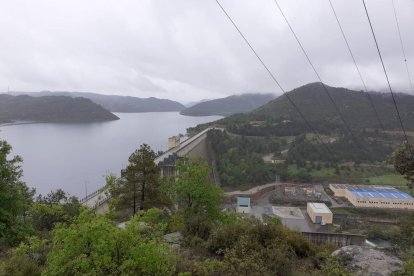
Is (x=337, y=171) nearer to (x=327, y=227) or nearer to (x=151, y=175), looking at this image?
(x=327, y=227)

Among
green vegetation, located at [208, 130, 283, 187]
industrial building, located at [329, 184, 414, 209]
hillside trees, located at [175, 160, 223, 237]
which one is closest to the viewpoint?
hillside trees, located at [175, 160, 223, 237]

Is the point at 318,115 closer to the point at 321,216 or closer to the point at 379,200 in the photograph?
the point at 379,200

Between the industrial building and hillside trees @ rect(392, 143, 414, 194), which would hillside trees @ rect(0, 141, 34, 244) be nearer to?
hillside trees @ rect(392, 143, 414, 194)

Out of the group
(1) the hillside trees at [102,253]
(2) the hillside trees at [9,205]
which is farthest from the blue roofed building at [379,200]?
(1) the hillside trees at [102,253]

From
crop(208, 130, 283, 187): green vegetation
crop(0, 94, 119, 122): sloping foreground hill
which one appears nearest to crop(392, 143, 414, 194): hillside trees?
crop(208, 130, 283, 187): green vegetation

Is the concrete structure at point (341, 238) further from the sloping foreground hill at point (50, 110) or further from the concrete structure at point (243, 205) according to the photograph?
the sloping foreground hill at point (50, 110)

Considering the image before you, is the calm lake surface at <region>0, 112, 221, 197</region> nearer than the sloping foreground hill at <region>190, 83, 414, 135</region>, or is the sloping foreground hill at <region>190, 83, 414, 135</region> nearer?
the calm lake surface at <region>0, 112, 221, 197</region>

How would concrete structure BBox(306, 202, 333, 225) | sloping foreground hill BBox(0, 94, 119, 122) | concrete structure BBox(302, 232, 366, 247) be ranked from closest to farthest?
concrete structure BBox(302, 232, 366, 247)
concrete structure BBox(306, 202, 333, 225)
sloping foreground hill BBox(0, 94, 119, 122)
